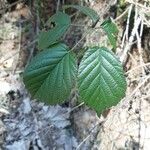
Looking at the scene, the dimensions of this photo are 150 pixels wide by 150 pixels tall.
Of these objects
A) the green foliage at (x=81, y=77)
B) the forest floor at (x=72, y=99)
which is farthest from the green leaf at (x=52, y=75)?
the forest floor at (x=72, y=99)

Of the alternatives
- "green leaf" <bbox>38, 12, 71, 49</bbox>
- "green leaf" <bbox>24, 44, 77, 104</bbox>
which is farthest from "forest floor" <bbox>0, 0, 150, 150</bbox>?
"green leaf" <bbox>24, 44, 77, 104</bbox>

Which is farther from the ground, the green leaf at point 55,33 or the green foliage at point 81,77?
the green leaf at point 55,33

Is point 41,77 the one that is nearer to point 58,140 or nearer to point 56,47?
point 56,47

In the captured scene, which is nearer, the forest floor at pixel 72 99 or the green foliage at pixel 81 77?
the green foliage at pixel 81 77

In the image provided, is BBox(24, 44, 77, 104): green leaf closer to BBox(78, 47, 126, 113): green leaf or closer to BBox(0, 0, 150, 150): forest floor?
BBox(78, 47, 126, 113): green leaf

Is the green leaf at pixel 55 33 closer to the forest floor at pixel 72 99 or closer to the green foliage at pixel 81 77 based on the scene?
the green foliage at pixel 81 77

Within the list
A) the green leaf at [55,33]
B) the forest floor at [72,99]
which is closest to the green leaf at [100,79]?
the green leaf at [55,33]

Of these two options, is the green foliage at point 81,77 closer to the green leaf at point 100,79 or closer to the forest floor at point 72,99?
the green leaf at point 100,79
